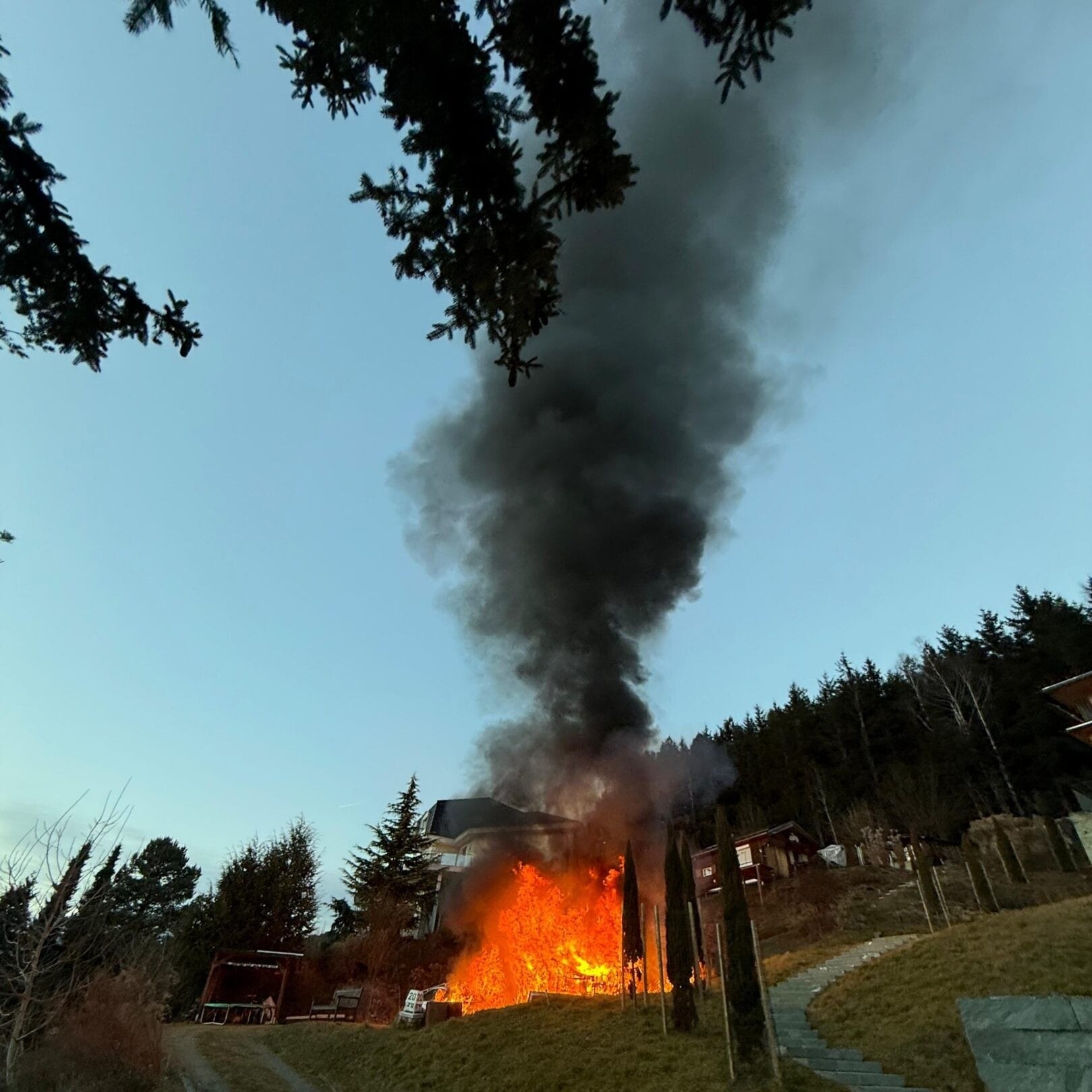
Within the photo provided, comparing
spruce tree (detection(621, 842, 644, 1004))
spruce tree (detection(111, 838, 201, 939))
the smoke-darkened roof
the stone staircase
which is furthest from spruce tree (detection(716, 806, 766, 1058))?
spruce tree (detection(111, 838, 201, 939))

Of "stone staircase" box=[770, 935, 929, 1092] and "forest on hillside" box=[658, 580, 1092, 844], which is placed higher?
"forest on hillside" box=[658, 580, 1092, 844]

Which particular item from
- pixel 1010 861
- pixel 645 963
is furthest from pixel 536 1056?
pixel 1010 861

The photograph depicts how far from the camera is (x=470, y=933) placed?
2833 centimetres

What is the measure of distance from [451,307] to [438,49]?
1655 mm

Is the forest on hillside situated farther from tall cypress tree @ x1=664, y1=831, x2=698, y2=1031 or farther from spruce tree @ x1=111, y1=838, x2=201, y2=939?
spruce tree @ x1=111, y1=838, x2=201, y2=939

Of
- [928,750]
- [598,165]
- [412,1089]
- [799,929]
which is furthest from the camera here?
[928,750]

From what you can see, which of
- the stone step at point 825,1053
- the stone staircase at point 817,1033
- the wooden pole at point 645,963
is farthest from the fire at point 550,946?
the stone step at point 825,1053

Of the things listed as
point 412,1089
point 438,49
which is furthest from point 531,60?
point 412,1089

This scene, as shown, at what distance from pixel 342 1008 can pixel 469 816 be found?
2173 cm

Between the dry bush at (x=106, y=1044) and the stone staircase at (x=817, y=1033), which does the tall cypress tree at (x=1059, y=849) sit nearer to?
the stone staircase at (x=817, y=1033)

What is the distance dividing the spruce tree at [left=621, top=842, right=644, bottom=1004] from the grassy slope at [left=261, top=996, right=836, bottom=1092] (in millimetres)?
1195

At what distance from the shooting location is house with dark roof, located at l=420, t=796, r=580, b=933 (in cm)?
2964

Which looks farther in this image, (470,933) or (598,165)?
(470,933)

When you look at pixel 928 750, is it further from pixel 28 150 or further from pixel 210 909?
pixel 28 150
